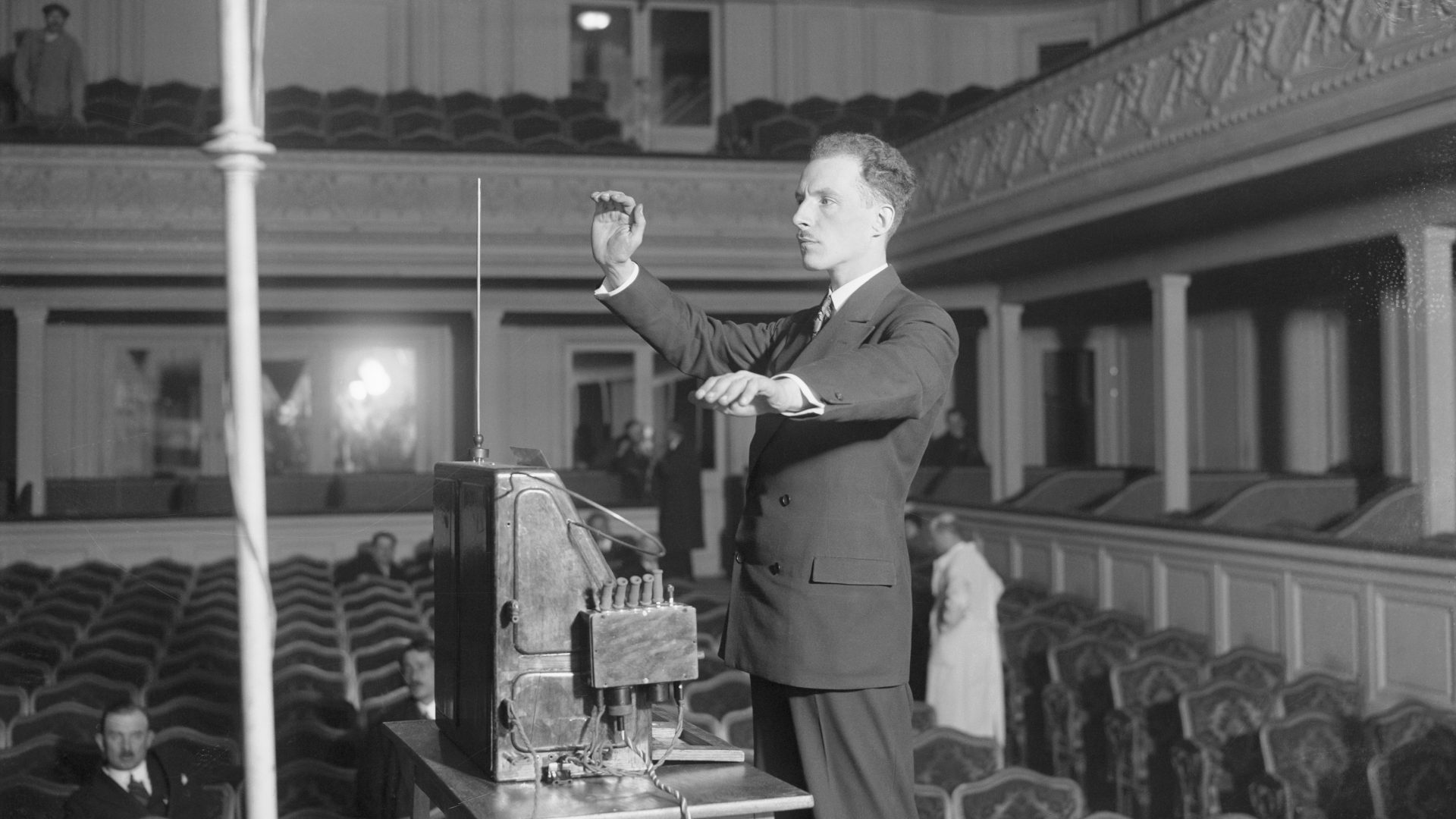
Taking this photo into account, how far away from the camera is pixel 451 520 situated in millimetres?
1996

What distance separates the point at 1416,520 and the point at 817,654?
262 inches

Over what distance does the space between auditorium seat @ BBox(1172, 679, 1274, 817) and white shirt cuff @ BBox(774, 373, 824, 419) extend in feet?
15.2

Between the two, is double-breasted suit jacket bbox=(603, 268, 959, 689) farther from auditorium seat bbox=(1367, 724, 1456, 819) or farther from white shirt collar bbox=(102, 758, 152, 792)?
auditorium seat bbox=(1367, 724, 1456, 819)

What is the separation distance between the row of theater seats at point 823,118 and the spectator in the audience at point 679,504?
3.47m

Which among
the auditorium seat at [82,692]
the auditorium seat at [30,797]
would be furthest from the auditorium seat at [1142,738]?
the auditorium seat at [30,797]

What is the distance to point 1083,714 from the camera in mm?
6832

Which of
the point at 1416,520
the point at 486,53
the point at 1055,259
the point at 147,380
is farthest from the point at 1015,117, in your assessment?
the point at 147,380

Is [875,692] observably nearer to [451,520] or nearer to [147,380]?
[451,520]

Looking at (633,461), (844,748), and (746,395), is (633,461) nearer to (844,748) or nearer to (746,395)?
→ (844,748)

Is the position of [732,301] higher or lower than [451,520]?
higher

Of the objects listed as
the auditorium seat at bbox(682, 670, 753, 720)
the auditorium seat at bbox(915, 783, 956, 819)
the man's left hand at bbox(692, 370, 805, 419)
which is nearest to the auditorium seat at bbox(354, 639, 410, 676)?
the auditorium seat at bbox(682, 670, 753, 720)

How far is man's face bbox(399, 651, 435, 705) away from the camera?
496 centimetres

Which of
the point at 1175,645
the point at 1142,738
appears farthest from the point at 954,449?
the point at 1142,738

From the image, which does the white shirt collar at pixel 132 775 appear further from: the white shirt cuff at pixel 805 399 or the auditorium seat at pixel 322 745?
the white shirt cuff at pixel 805 399
